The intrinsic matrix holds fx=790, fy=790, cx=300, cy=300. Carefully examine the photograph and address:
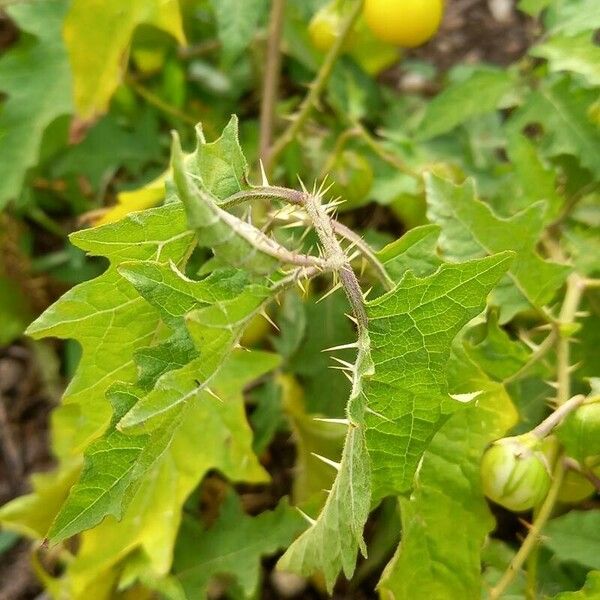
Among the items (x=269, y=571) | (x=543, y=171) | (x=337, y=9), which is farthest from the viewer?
(x=269, y=571)

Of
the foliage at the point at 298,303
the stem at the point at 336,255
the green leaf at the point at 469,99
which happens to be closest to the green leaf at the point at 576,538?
the foliage at the point at 298,303

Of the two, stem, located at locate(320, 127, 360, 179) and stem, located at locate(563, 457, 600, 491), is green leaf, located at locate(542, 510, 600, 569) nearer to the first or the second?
stem, located at locate(563, 457, 600, 491)

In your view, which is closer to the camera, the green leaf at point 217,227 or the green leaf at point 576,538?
the green leaf at point 217,227

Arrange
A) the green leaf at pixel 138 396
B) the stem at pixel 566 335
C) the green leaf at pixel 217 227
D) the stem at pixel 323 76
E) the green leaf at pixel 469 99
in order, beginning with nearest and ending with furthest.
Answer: the green leaf at pixel 217 227 → the green leaf at pixel 138 396 → the stem at pixel 566 335 → the stem at pixel 323 76 → the green leaf at pixel 469 99

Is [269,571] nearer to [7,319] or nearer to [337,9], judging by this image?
[7,319]

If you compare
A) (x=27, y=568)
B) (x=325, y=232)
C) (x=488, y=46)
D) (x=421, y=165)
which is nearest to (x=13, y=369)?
(x=27, y=568)

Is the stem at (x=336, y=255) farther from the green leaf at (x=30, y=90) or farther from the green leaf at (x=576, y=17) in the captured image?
the green leaf at (x=30, y=90)

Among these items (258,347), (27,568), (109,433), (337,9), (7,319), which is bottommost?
(27,568)
